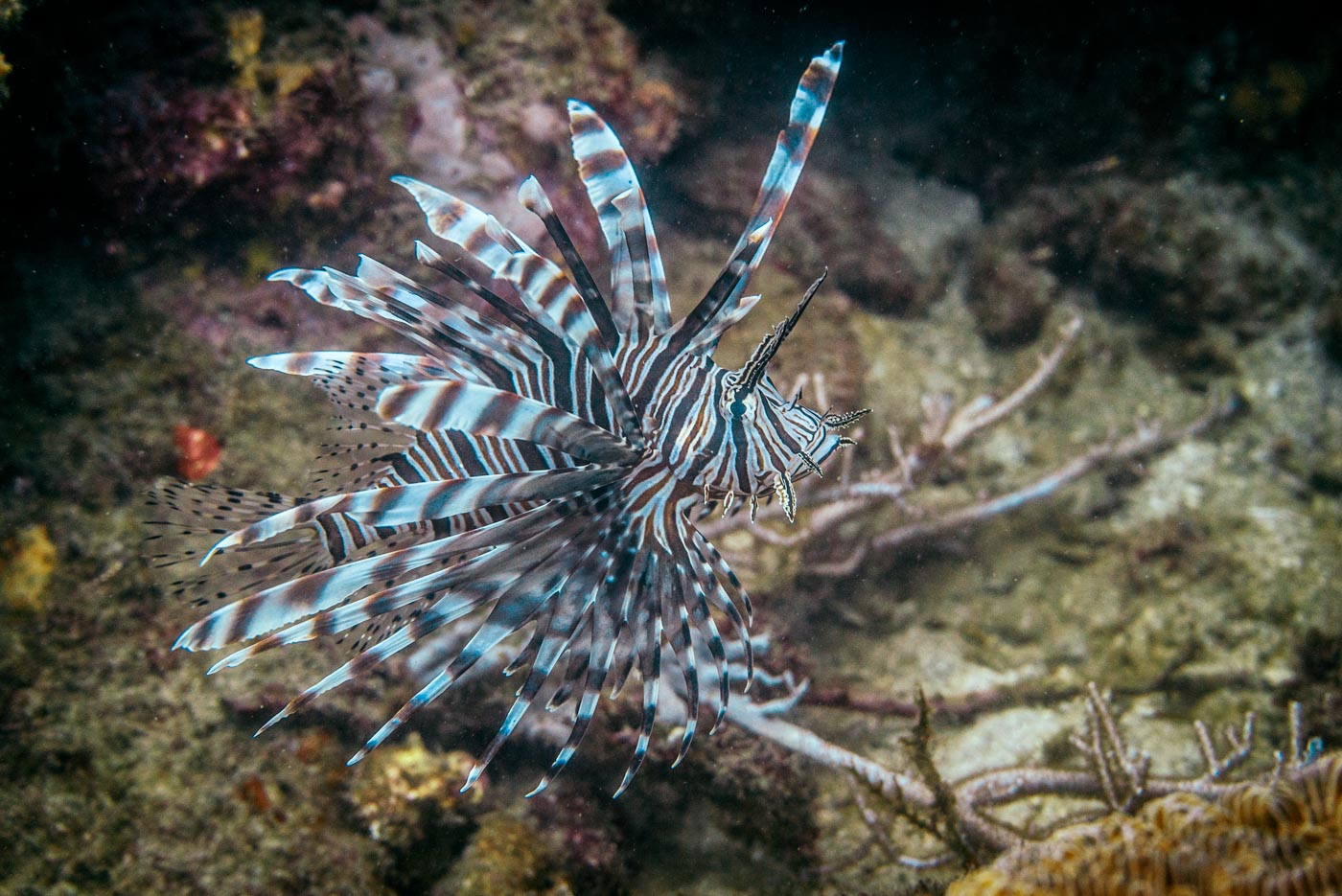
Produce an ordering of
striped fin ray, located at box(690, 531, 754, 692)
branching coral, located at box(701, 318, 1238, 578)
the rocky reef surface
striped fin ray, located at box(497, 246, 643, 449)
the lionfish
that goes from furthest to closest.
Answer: branching coral, located at box(701, 318, 1238, 578), the rocky reef surface, striped fin ray, located at box(690, 531, 754, 692), the lionfish, striped fin ray, located at box(497, 246, 643, 449)

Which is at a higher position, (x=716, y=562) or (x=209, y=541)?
(x=716, y=562)

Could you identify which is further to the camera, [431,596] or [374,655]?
[431,596]

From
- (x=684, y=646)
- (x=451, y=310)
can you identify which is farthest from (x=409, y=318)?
(x=684, y=646)

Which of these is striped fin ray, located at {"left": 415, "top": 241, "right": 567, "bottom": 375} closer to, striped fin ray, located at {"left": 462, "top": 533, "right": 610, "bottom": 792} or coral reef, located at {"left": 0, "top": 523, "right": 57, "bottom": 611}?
striped fin ray, located at {"left": 462, "top": 533, "right": 610, "bottom": 792}

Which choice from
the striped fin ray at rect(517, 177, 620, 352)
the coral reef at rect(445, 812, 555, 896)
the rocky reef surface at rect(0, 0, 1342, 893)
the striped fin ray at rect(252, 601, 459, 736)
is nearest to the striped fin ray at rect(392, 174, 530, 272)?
the striped fin ray at rect(517, 177, 620, 352)

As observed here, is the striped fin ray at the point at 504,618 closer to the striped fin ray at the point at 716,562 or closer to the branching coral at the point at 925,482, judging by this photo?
the striped fin ray at the point at 716,562

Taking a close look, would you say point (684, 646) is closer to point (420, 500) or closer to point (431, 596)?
point (431, 596)

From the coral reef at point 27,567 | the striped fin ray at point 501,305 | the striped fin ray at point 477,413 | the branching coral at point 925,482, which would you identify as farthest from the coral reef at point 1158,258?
the coral reef at point 27,567
